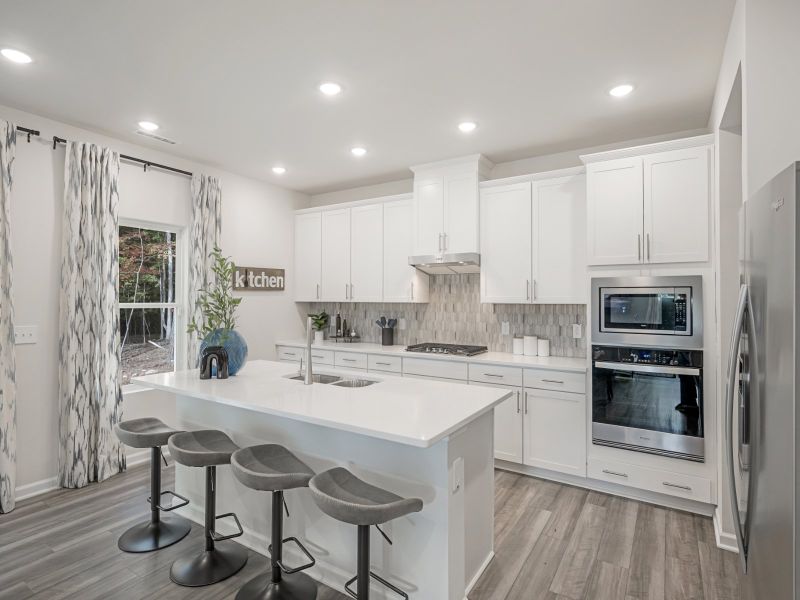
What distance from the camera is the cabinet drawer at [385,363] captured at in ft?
13.9

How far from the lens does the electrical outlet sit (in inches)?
124

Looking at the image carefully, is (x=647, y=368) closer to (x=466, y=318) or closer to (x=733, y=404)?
(x=733, y=404)

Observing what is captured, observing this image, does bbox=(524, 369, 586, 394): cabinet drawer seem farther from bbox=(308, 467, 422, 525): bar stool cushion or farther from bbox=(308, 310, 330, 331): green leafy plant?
bbox=(308, 310, 330, 331): green leafy plant

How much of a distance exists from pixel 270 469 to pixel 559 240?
2.83m

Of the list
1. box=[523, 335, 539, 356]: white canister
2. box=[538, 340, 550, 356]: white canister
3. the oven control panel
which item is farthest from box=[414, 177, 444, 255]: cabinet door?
the oven control panel

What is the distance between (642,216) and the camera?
3.10 m

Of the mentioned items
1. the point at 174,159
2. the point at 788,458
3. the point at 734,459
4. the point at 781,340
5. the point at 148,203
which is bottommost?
the point at 734,459

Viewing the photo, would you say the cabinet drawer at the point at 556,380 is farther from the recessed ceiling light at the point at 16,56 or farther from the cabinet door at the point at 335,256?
the recessed ceiling light at the point at 16,56

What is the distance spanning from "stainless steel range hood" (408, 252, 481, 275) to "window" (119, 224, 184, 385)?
7.67 ft

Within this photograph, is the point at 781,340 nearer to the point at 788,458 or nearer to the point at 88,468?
the point at 788,458

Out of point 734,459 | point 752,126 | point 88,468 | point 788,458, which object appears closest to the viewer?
point 788,458

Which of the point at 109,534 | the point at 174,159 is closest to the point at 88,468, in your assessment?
the point at 109,534

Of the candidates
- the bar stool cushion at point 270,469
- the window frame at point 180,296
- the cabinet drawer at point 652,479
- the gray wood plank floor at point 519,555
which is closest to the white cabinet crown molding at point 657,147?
the cabinet drawer at point 652,479

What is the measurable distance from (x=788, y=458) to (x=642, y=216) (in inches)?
95.0
